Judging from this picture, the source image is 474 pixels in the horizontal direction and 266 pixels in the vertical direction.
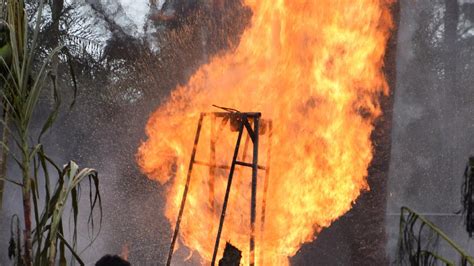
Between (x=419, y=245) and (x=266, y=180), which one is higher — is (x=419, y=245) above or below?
below

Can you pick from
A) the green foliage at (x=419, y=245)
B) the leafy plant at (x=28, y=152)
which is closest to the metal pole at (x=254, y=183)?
the green foliage at (x=419, y=245)

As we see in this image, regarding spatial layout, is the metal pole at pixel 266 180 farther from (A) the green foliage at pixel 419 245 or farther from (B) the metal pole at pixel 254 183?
(A) the green foliage at pixel 419 245

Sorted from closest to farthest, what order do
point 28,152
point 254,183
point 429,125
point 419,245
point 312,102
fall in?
point 28,152 < point 419,245 < point 254,183 < point 312,102 < point 429,125

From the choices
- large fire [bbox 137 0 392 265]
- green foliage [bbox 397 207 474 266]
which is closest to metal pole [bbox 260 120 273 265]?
large fire [bbox 137 0 392 265]

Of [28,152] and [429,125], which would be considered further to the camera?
[429,125]

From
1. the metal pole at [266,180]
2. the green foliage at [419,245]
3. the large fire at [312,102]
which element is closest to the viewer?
the green foliage at [419,245]

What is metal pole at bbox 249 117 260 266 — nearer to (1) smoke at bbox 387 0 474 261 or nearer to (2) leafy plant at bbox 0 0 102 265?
(2) leafy plant at bbox 0 0 102 265

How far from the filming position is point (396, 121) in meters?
16.2

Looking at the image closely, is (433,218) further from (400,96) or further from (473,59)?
(473,59)

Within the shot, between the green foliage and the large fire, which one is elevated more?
the large fire

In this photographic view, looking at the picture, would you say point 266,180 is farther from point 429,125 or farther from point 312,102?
point 429,125

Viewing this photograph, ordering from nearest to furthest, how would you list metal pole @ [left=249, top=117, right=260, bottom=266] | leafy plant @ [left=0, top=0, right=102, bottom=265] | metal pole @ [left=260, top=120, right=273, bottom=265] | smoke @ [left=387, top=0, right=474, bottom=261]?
1. leafy plant @ [left=0, top=0, right=102, bottom=265]
2. metal pole @ [left=249, top=117, right=260, bottom=266]
3. metal pole @ [left=260, top=120, right=273, bottom=265]
4. smoke @ [left=387, top=0, right=474, bottom=261]

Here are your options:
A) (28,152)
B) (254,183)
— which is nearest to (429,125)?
(254,183)

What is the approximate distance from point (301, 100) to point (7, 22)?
4.51m
